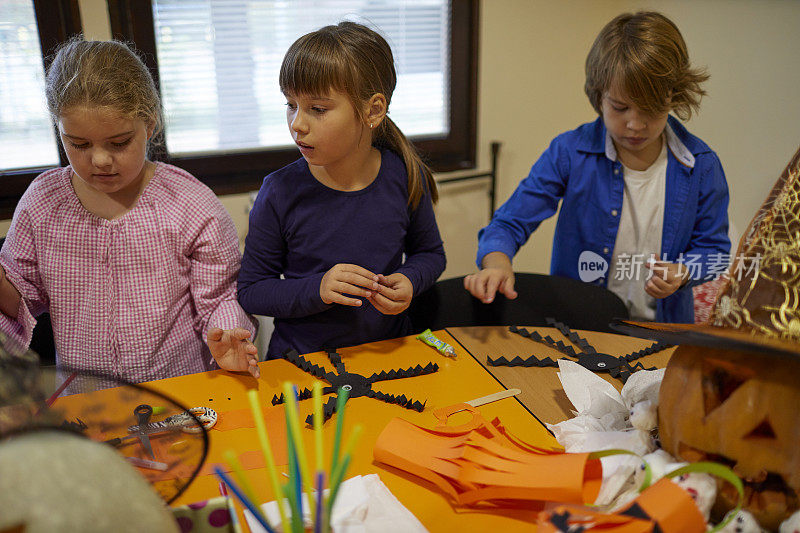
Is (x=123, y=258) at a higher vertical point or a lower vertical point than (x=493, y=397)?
higher

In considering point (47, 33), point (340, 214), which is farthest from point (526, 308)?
Result: point (47, 33)

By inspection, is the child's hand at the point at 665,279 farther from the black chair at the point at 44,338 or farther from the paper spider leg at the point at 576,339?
the black chair at the point at 44,338

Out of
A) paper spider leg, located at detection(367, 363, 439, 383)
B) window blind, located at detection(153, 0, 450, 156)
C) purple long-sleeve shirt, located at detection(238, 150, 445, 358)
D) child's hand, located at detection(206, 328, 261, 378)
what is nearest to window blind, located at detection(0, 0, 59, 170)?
window blind, located at detection(153, 0, 450, 156)

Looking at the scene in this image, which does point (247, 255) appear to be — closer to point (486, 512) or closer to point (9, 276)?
point (9, 276)

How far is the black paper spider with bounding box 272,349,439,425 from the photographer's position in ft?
3.03

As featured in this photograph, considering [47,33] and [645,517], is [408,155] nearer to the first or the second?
[645,517]

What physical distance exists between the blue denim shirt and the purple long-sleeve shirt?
253 millimetres

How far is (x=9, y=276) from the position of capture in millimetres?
1155

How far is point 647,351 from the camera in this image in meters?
1.08

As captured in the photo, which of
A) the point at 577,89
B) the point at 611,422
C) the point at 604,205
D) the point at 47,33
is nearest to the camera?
the point at 611,422

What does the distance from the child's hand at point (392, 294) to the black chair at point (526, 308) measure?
25 centimetres

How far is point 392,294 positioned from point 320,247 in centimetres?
20

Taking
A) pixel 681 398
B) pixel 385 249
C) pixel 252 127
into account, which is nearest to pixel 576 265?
pixel 385 249

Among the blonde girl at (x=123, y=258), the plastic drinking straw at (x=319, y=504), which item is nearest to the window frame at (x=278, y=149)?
the blonde girl at (x=123, y=258)
